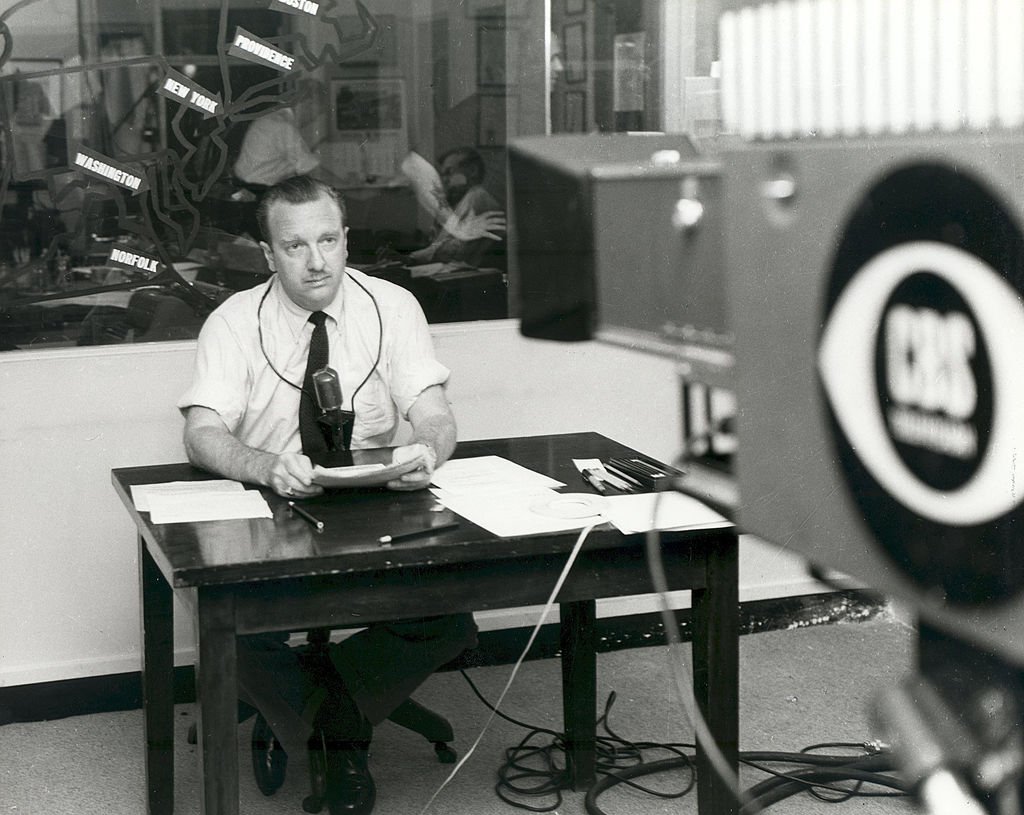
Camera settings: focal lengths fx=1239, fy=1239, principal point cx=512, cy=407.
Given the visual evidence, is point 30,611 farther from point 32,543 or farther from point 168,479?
point 168,479

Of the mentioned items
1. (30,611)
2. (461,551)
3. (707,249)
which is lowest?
(30,611)

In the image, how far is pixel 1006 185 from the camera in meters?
0.27

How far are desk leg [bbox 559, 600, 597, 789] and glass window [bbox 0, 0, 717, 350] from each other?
0.72 metres

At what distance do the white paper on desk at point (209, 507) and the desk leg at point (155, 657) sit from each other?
193mm

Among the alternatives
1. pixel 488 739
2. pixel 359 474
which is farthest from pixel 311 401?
pixel 488 739

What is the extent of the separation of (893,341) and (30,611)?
2570 mm

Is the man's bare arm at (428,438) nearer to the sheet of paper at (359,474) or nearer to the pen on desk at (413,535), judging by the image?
the sheet of paper at (359,474)

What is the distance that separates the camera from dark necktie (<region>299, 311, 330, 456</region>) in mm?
2135

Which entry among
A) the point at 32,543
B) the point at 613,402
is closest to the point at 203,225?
the point at 32,543

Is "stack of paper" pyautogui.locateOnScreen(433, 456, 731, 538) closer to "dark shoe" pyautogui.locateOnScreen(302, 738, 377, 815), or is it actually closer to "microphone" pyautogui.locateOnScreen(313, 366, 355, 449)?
"microphone" pyautogui.locateOnScreen(313, 366, 355, 449)

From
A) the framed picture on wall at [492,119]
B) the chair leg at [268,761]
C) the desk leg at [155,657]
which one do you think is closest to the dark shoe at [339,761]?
the chair leg at [268,761]

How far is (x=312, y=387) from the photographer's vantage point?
83.7 inches

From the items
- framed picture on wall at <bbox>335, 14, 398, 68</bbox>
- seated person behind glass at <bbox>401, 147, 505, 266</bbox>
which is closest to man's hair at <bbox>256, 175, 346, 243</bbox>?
seated person behind glass at <bbox>401, 147, 505, 266</bbox>

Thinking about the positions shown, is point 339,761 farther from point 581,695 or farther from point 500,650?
point 500,650
